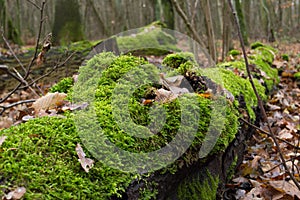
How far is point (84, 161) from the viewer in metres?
1.61

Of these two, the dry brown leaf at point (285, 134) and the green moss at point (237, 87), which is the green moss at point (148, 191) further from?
the dry brown leaf at point (285, 134)

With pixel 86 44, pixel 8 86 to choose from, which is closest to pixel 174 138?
pixel 8 86

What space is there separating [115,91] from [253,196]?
1.44 metres

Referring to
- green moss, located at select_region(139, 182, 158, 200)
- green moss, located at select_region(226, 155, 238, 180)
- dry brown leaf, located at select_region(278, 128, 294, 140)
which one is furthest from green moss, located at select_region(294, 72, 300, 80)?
green moss, located at select_region(139, 182, 158, 200)

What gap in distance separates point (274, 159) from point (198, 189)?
60.4 inches

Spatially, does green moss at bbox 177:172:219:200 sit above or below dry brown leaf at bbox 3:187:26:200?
below

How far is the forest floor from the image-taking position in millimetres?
Result: 2510

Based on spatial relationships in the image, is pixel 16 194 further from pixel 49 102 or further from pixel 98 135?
pixel 49 102

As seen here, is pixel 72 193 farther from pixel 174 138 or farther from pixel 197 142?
pixel 197 142

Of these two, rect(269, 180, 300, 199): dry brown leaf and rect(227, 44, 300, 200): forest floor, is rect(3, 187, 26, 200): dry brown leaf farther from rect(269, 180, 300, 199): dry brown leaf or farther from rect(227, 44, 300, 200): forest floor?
rect(269, 180, 300, 199): dry brown leaf

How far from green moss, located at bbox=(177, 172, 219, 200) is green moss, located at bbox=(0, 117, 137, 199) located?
0.67 metres

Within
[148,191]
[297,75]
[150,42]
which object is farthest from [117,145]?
[150,42]

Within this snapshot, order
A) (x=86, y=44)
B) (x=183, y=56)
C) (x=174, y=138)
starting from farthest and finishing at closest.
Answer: (x=86, y=44) → (x=183, y=56) → (x=174, y=138)

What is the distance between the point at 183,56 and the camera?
3053 millimetres
